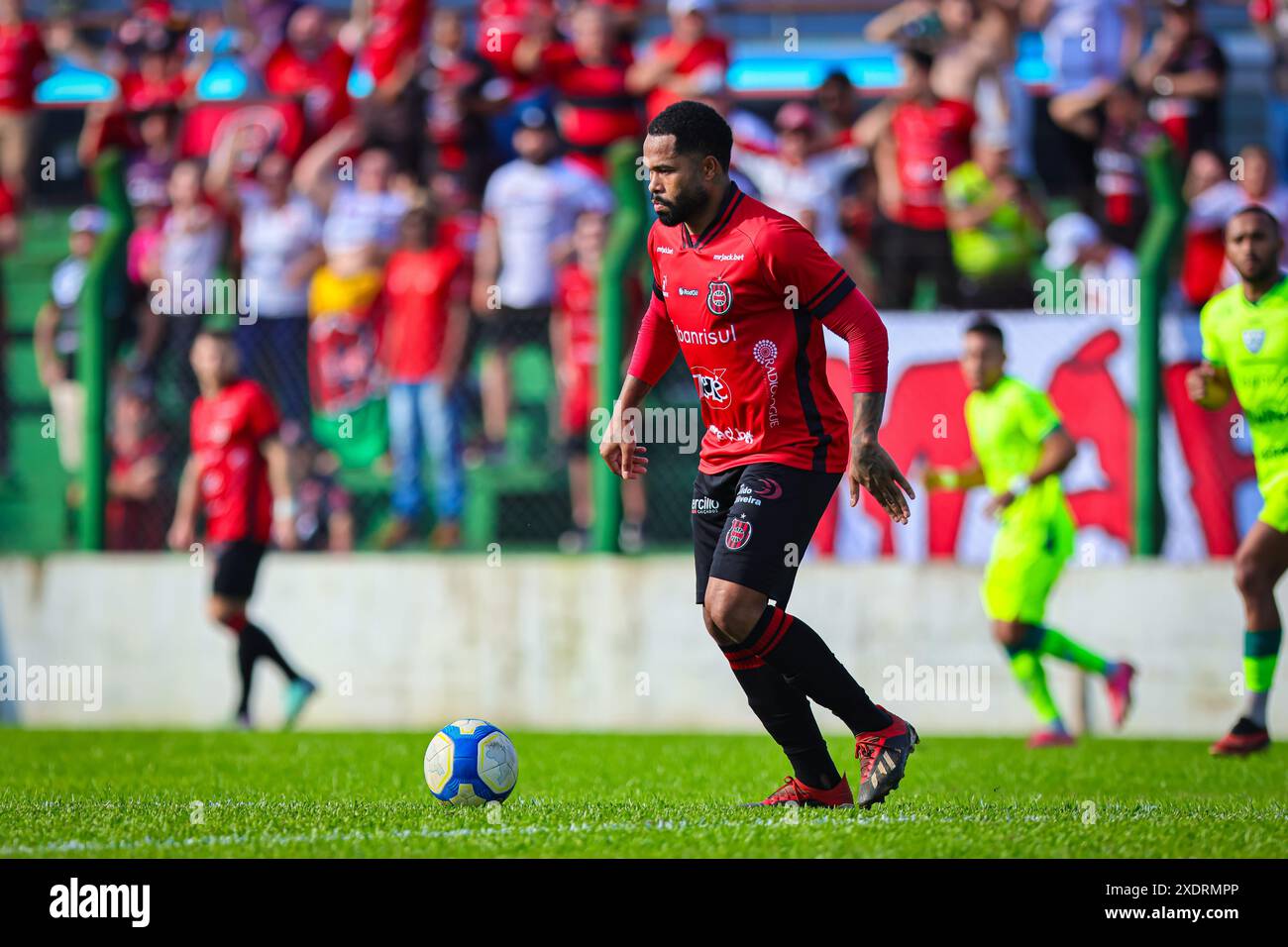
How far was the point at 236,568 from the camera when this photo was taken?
1160 centimetres

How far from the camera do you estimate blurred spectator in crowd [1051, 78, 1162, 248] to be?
12.3 m

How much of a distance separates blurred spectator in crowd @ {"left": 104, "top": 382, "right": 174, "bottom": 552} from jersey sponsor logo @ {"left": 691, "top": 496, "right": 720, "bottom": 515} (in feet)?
23.9

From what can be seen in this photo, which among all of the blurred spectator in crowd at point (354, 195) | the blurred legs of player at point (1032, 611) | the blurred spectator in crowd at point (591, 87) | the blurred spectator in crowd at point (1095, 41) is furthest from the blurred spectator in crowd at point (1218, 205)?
the blurred spectator in crowd at point (354, 195)

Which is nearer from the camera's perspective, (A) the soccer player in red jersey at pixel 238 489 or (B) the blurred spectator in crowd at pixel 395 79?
(A) the soccer player in red jersey at pixel 238 489

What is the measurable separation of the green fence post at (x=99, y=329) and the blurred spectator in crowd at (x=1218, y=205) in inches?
300

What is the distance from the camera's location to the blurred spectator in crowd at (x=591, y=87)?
42.9 ft

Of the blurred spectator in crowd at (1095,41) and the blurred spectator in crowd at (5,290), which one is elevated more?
the blurred spectator in crowd at (1095,41)

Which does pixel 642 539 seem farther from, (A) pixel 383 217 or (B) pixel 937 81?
(B) pixel 937 81

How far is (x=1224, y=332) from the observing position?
9047 mm

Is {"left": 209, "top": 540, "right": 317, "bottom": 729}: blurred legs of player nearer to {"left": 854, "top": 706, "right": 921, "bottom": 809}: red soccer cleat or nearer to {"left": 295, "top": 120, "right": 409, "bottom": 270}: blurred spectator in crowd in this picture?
{"left": 295, "top": 120, "right": 409, "bottom": 270}: blurred spectator in crowd

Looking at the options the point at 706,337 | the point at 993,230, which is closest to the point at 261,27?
the point at 993,230

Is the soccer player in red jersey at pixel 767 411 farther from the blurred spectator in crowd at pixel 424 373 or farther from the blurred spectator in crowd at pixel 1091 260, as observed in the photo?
the blurred spectator in crowd at pixel 1091 260

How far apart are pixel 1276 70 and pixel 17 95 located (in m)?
10.6

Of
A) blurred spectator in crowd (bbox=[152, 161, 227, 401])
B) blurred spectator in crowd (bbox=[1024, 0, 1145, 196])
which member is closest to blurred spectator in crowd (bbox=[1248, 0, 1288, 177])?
blurred spectator in crowd (bbox=[1024, 0, 1145, 196])
